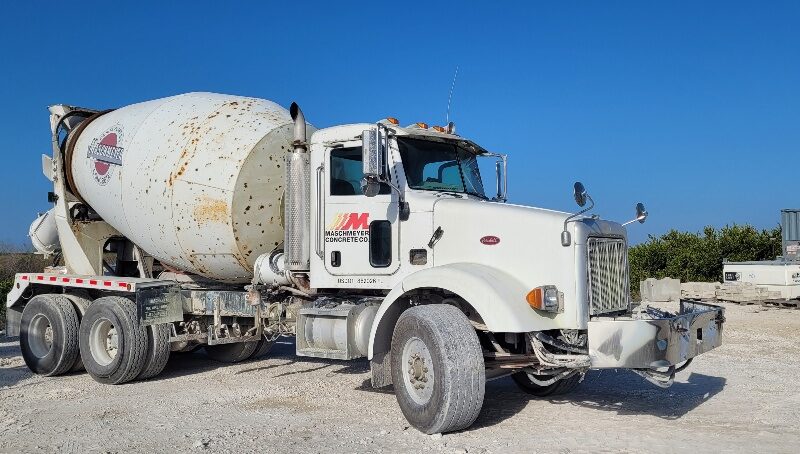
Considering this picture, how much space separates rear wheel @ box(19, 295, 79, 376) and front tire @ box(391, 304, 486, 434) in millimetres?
5470

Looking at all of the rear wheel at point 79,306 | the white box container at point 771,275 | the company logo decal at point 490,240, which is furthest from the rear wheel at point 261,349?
the white box container at point 771,275

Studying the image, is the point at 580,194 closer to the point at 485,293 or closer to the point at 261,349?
the point at 485,293

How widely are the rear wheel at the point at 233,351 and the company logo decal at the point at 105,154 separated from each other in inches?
114

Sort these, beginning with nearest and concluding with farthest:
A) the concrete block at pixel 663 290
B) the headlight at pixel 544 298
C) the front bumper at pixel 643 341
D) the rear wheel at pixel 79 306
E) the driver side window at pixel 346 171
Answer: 1. the front bumper at pixel 643 341
2. the headlight at pixel 544 298
3. the driver side window at pixel 346 171
4. the rear wheel at pixel 79 306
5. the concrete block at pixel 663 290

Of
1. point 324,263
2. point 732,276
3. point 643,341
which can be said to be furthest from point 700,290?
point 643,341

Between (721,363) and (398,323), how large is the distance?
6118mm

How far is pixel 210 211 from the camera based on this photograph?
28.4 feet

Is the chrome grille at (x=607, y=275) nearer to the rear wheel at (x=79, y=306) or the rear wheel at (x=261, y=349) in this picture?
the rear wheel at (x=261, y=349)

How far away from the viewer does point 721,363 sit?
10.5 m

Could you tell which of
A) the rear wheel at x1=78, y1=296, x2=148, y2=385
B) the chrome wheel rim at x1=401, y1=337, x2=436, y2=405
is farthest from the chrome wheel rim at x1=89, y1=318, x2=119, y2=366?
the chrome wheel rim at x1=401, y1=337, x2=436, y2=405

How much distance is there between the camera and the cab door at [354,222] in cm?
730

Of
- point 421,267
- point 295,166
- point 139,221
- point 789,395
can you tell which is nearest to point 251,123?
point 295,166

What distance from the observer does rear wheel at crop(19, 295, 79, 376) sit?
988 cm

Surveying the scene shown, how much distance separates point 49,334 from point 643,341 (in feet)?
26.7
